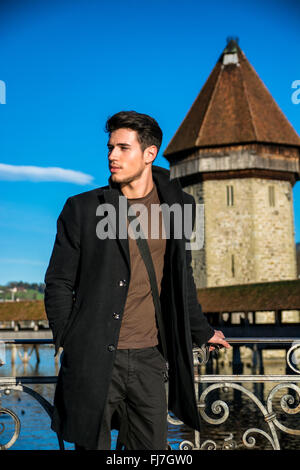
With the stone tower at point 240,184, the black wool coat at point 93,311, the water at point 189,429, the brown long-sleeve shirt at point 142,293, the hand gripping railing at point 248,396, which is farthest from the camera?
the stone tower at point 240,184

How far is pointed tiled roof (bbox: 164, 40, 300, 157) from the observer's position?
110ft

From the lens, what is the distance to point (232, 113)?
3456 cm

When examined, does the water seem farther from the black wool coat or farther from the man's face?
the man's face

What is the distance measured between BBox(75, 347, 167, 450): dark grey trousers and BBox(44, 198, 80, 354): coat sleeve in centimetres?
26

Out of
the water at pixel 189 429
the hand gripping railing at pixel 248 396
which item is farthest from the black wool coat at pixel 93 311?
the water at pixel 189 429

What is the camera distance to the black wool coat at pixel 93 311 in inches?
87.8

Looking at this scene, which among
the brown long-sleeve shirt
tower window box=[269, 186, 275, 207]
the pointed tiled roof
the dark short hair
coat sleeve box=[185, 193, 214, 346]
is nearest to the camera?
the brown long-sleeve shirt

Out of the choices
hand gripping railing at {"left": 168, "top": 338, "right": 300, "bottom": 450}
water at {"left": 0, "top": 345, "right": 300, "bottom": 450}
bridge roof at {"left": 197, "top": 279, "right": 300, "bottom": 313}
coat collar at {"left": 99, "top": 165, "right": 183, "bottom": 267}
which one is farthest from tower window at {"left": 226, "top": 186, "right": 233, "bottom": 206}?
coat collar at {"left": 99, "top": 165, "right": 183, "bottom": 267}

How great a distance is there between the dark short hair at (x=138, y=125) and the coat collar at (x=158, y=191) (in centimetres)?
19

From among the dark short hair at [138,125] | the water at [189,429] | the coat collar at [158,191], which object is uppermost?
the dark short hair at [138,125]

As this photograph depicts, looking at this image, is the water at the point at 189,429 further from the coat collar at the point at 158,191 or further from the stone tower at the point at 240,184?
the stone tower at the point at 240,184

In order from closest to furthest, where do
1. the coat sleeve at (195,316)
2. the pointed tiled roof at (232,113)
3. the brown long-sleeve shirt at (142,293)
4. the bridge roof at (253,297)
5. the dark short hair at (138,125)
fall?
the brown long-sleeve shirt at (142,293) → the dark short hair at (138,125) → the coat sleeve at (195,316) → the bridge roof at (253,297) → the pointed tiled roof at (232,113)
